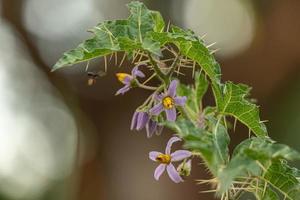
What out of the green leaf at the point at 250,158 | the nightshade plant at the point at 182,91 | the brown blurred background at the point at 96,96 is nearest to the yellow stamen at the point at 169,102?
the nightshade plant at the point at 182,91

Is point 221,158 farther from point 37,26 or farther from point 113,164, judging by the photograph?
point 37,26

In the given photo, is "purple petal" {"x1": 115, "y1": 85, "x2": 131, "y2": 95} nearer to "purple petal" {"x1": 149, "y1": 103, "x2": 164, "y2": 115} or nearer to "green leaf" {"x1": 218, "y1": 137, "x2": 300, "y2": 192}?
"purple petal" {"x1": 149, "y1": 103, "x2": 164, "y2": 115}

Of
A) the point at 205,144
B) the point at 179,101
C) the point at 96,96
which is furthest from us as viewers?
the point at 96,96

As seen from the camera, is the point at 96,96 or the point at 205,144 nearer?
the point at 205,144

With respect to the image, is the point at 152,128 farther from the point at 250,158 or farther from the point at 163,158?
the point at 250,158

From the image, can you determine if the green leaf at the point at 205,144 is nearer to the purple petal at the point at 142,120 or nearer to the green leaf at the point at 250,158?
the green leaf at the point at 250,158

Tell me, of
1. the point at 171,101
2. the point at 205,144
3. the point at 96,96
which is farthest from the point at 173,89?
the point at 96,96

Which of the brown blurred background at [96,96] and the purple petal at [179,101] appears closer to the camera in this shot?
the purple petal at [179,101]
